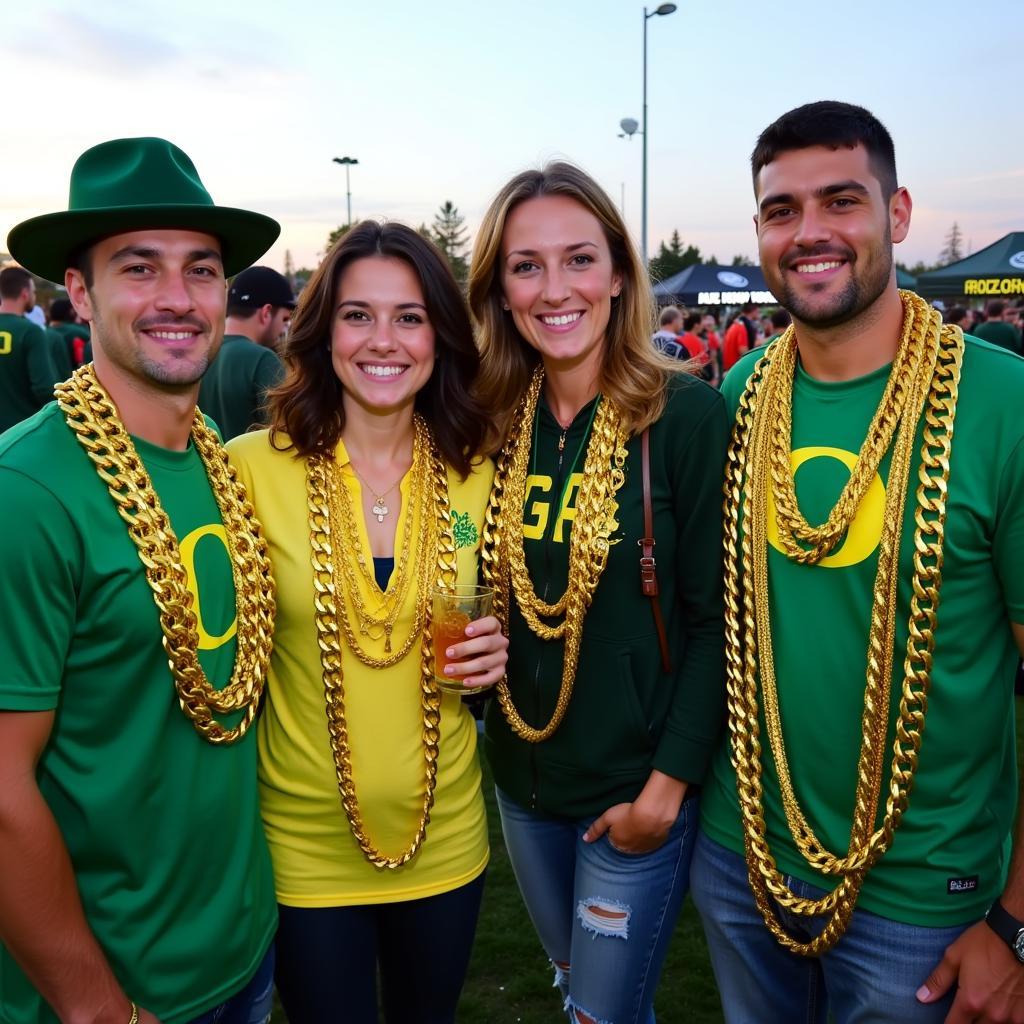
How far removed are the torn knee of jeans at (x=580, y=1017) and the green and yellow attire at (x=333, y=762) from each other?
0.54 meters

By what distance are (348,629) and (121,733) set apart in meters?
0.62

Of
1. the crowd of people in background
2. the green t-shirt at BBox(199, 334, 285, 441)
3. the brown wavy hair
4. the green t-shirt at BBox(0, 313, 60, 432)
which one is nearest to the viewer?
the brown wavy hair

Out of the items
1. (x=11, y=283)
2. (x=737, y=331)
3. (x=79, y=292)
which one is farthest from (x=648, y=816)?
(x=737, y=331)

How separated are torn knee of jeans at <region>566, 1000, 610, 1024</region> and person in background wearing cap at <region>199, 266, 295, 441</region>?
148 inches

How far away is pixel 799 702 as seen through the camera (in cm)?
228

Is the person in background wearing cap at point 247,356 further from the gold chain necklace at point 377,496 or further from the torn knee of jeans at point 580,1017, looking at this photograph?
the torn knee of jeans at point 580,1017

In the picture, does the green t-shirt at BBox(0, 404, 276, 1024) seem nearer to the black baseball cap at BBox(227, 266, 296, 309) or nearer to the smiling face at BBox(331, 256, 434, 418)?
the smiling face at BBox(331, 256, 434, 418)

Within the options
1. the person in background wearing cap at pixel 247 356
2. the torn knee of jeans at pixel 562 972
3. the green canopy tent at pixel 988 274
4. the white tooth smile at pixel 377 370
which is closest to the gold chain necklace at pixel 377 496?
the white tooth smile at pixel 377 370

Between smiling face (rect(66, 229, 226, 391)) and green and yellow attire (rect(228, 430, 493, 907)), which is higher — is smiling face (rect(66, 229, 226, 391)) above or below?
above

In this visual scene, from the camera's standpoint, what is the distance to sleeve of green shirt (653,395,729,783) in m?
2.41

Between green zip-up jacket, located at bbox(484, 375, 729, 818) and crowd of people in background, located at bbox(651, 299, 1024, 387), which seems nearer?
green zip-up jacket, located at bbox(484, 375, 729, 818)

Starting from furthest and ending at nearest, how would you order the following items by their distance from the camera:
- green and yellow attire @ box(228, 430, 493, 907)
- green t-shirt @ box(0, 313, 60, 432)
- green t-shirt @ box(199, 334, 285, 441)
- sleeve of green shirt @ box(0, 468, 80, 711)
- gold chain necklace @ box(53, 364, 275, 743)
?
1. green t-shirt @ box(0, 313, 60, 432)
2. green t-shirt @ box(199, 334, 285, 441)
3. green and yellow attire @ box(228, 430, 493, 907)
4. gold chain necklace @ box(53, 364, 275, 743)
5. sleeve of green shirt @ box(0, 468, 80, 711)

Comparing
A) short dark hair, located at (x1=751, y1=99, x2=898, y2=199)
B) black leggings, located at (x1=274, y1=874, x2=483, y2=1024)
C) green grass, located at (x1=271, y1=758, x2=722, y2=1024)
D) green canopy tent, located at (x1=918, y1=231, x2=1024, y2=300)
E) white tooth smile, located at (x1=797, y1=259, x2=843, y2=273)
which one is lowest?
green grass, located at (x1=271, y1=758, x2=722, y2=1024)

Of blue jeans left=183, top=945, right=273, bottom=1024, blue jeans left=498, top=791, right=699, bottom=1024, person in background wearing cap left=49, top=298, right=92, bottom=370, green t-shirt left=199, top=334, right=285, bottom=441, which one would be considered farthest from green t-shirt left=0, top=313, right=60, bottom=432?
blue jeans left=498, top=791, right=699, bottom=1024
